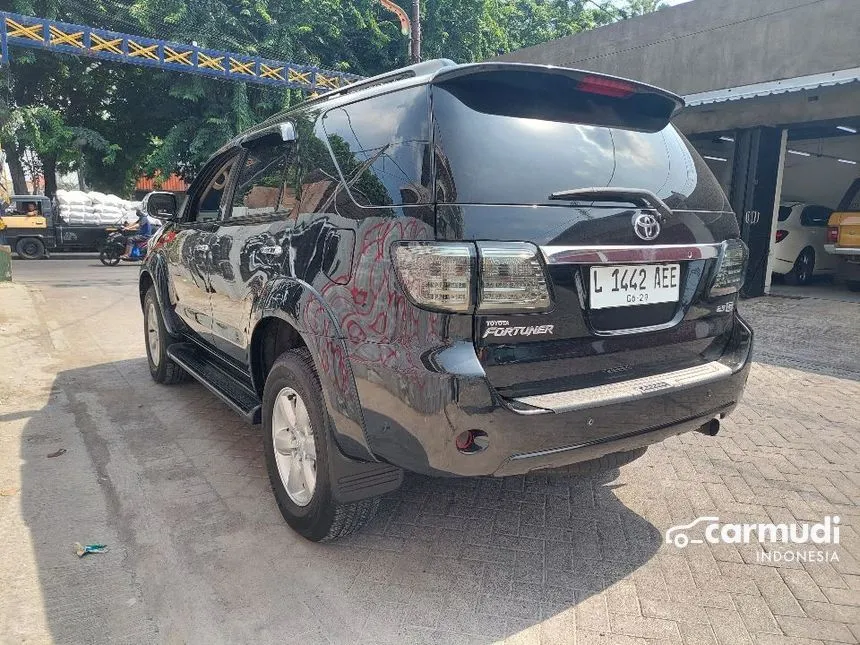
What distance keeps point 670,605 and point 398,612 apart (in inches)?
40.1

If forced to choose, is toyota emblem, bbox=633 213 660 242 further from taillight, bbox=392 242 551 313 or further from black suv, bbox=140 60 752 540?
taillight, bbox=392 242 551 313

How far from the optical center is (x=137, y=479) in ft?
10.9

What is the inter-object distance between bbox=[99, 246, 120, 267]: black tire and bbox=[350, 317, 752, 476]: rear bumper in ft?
55.2

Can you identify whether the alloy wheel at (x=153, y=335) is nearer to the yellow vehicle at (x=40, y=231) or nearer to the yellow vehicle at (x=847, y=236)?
the yellow vehicle at (x=847, y=236)

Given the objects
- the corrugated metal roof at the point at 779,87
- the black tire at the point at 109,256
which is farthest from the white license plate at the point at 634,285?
the black tire at the point at 109,256

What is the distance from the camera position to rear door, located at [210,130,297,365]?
2.87 metres

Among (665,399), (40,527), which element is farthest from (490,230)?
(40,527)

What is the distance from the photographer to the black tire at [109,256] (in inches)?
654

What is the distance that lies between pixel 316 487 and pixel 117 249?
16547 mm

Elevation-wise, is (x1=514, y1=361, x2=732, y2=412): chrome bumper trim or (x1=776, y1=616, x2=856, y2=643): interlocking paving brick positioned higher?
(x1=514, y1=361, x2=732, y2=412): chrome bumper trim

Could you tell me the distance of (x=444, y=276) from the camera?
195 cm

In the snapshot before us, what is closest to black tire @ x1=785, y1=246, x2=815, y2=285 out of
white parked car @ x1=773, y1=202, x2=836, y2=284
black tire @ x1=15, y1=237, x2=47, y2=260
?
white parked car @ x1=773, y1=202, x2=836, y2=284

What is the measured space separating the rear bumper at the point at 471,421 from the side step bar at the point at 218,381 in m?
1.14

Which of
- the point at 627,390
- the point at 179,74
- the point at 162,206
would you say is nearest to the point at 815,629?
the point at 627,390
